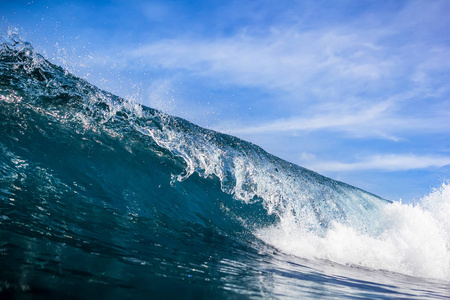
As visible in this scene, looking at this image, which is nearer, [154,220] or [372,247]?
[154,220]

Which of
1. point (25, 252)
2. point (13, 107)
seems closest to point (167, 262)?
point (25, 252)

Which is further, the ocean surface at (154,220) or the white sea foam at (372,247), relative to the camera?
the white sea foam at (372,247)

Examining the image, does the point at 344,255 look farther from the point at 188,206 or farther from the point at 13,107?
the point at 13,107

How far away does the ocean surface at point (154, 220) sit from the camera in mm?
2266

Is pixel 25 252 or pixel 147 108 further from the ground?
pixel 147 108

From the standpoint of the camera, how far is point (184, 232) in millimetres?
4660

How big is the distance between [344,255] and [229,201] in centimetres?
269

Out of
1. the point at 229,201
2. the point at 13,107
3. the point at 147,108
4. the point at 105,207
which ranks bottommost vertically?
the point at 105,207

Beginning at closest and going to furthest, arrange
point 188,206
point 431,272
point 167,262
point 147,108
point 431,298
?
point 167,262 → point 431,298 → point 188,206 → point 431,272 → point 147,108

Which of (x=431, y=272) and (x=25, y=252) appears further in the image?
(x=431, y=272)

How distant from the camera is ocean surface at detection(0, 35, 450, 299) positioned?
2.27 m

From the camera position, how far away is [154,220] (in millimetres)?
4703

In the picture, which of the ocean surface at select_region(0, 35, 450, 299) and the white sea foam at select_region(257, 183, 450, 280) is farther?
the white sea foam at select_region(257, 183, 450, 280)

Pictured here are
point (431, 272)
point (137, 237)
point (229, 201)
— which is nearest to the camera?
point (137, 237)
